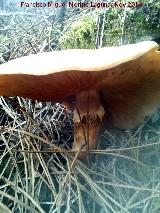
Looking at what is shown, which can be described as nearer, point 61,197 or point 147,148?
point 61,197

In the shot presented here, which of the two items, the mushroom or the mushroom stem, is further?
the mushroom stem

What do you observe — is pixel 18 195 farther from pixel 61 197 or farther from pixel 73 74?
pixel 73 74

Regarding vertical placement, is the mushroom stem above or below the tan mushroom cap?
below

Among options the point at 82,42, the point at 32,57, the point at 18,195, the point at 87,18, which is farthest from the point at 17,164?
the point at 87,18

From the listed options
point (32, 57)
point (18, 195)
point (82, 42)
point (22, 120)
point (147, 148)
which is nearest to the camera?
point (32, 57)

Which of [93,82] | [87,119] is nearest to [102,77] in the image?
[93,82]

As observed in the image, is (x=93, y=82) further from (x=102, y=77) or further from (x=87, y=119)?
(x=87, y=119)
